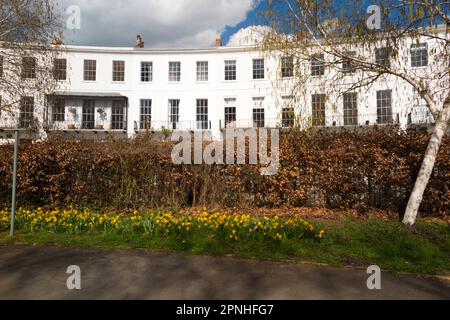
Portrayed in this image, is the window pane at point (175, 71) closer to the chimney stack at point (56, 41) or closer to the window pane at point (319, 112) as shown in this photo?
the chimney stack at point (56, 41)

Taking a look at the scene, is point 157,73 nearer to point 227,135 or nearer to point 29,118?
point 29,118

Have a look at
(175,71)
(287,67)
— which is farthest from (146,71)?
(287,67)

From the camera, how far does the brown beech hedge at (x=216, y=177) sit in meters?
7.60

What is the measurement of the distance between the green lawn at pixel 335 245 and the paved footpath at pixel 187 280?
0.99ft

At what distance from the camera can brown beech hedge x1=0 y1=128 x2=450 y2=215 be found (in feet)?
24.9

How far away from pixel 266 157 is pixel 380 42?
13.7 ft

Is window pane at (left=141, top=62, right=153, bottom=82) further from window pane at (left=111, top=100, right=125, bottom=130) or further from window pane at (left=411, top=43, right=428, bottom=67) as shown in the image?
window pane at (left=411, top=43, right=428, bottom=67)

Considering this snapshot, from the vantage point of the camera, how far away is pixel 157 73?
2930 cm

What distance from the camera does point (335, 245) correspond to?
517 centimetres

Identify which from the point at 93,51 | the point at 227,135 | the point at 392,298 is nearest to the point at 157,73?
the point at 93,51

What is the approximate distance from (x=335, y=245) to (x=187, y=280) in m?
2.82

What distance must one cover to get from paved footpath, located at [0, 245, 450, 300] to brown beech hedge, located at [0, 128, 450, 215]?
340cm

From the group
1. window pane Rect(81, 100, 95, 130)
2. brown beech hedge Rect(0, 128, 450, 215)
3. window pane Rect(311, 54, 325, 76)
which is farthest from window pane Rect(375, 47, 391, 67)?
window pane Rect(81, 100, 95, 130)

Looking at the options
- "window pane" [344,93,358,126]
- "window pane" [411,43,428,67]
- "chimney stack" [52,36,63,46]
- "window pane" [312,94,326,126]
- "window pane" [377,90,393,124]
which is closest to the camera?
"window pane" [411,43,428,67]
